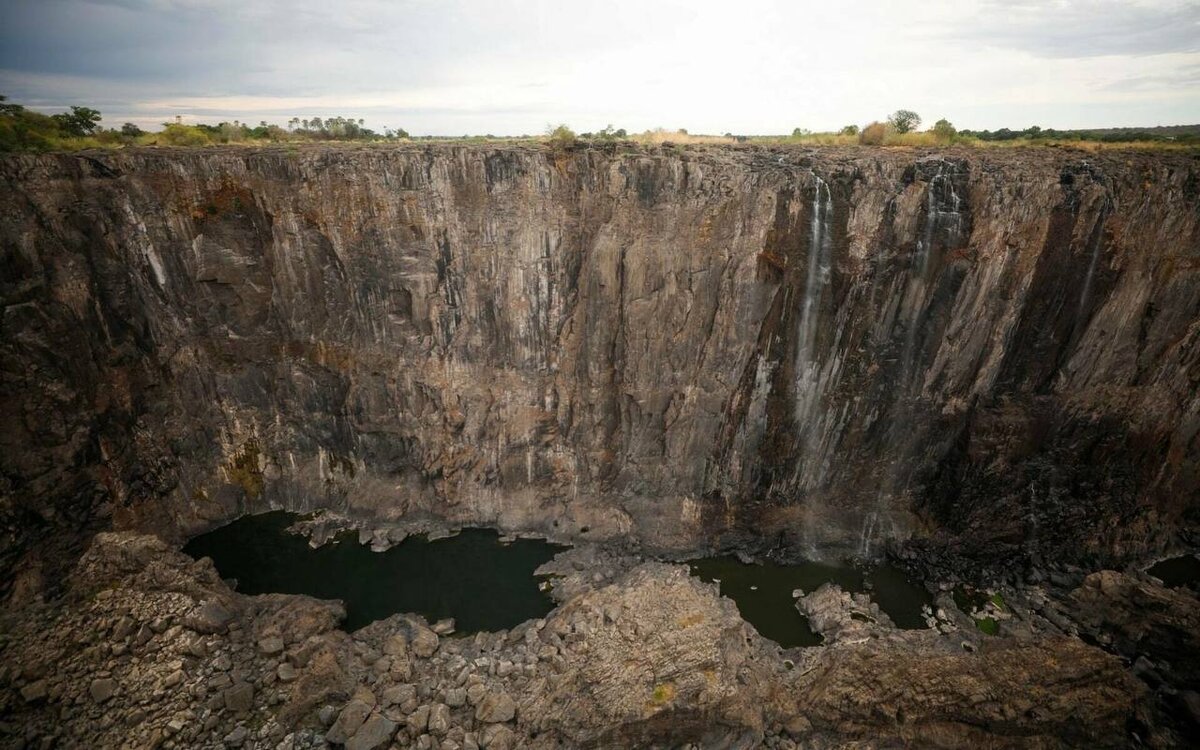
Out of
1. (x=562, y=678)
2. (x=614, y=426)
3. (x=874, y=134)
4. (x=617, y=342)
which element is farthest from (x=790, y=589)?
(x=874, y=134)

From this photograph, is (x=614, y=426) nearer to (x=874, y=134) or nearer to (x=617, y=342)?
(x=617, y=342)

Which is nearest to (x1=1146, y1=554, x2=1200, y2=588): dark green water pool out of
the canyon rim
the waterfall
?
the canyon rim

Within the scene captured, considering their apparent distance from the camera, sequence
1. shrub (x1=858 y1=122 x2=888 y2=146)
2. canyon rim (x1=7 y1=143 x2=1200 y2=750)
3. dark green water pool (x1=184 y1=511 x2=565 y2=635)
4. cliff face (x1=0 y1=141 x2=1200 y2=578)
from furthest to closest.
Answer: shrub (x1=858 y1=122 x2=888 y2=146) → dark green water pool (x1=184 y1=511 x2=565 y2=635) → cliff face (x1=0 y1=141 x2=1200 y2=578) → canyon rim (x1=7 y1=143 x2=1200 y2=750)

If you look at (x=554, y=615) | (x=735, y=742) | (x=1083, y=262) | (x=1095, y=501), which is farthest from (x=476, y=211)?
(x=1095, y=501)

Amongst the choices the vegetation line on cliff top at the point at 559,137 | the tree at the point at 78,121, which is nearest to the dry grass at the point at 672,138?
the vegetation line on cliff top at the point at 559,137

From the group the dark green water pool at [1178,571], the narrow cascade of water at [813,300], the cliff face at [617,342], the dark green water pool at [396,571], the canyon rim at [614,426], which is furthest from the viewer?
the dark green water pool at [1178,571]

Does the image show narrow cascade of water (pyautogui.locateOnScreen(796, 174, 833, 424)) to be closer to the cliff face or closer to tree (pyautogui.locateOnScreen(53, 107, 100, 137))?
the cliff face

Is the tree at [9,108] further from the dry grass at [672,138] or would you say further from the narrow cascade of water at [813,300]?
the narrow cascade of water at [813,300]

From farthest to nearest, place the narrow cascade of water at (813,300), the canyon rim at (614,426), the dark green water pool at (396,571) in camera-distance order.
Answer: the dark green water pool at (396,571) → the narrow cascade of water at (813,300) → the canyon rim at (614,426)
